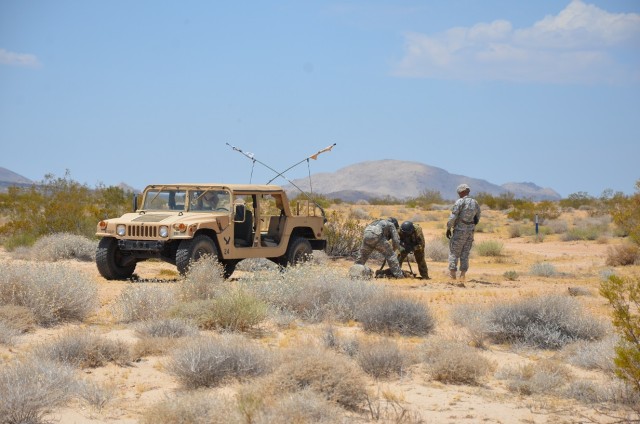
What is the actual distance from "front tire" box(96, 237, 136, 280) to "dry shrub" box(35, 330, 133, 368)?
6.58 m

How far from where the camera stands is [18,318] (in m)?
10.2

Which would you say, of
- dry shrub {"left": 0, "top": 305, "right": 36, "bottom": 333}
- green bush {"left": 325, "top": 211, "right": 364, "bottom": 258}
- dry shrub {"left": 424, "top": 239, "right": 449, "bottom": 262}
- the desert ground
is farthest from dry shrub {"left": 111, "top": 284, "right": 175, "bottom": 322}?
dry shrub {"left": 424, "top": 239, "right": 449, "bottom": 262}

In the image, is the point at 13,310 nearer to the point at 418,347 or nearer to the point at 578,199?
the point at 418,347

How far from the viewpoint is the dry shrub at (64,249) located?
1989 centimetres

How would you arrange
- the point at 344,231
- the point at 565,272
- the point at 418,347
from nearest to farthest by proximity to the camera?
the point at 418,347, the point at 565,272, the point at 344,231

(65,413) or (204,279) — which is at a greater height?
(204,279)

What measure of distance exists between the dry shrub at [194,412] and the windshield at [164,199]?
30.9 feet

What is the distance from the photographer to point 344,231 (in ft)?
76.4

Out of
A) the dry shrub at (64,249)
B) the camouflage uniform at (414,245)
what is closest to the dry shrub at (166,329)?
the camouflage uniform at (414,245)

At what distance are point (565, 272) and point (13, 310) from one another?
13428mm

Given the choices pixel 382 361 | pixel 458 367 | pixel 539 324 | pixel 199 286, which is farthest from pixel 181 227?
pixel 458 367

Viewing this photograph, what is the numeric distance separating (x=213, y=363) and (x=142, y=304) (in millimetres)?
3441

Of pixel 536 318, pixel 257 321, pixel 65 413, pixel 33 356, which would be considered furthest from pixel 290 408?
pixel 536 318

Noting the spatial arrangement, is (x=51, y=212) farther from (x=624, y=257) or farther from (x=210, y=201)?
(x=624, y=257)
